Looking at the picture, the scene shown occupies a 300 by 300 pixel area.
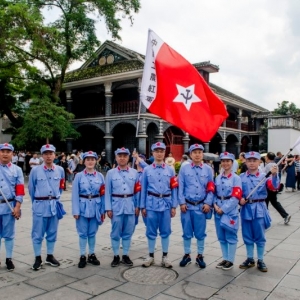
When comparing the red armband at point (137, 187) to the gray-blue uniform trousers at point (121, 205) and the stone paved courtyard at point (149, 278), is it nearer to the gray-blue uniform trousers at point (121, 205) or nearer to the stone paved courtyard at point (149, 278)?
the gray-blue uniform trousers at point (121, 205)

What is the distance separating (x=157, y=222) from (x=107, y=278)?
45.4 inches

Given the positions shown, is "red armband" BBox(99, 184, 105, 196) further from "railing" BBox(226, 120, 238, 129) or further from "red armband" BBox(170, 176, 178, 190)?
"railing" BBox(226, 120, 238, 129)

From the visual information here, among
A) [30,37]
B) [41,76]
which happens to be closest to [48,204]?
[30,37]

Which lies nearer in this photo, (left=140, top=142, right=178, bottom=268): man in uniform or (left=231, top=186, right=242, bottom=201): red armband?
(left=231, top=186, right=242, bottom=201): red armband

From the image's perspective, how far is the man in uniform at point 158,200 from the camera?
532cm

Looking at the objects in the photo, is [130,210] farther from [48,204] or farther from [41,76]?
[41,76]

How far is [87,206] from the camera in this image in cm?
→ 525

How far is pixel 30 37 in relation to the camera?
17.9 meters

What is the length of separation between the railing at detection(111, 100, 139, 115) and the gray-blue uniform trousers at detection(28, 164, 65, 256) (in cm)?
1727

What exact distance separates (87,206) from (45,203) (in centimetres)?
63

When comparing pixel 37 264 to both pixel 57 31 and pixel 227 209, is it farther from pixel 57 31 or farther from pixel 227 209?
pixel 57 31

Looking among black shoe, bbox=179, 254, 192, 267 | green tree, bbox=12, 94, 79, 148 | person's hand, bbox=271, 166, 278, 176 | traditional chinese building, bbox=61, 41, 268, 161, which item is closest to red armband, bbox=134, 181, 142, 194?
black shoe, bbox=179, 254, 192, 267

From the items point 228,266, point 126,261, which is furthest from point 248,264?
point 126,261

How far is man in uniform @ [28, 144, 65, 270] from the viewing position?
17.0ft
